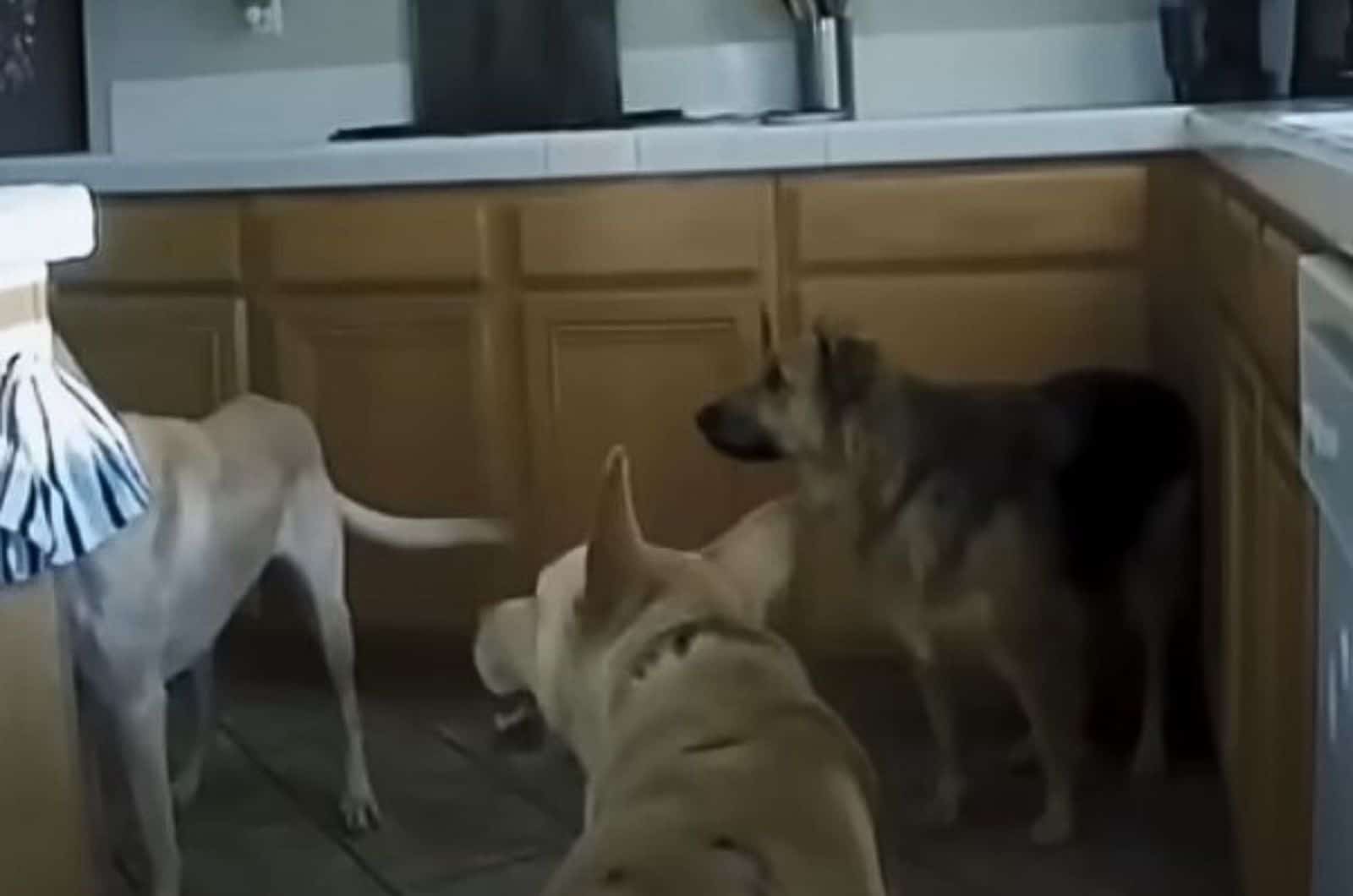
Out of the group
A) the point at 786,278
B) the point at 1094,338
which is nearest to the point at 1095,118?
the point at 1094,338

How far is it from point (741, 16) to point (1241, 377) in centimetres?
211

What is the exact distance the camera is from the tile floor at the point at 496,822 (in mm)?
2875

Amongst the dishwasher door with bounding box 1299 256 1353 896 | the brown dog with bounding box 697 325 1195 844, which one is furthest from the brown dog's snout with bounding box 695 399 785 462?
the dishwasher door with bounding box 1299 256 1353 896

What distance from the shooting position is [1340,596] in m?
1.29

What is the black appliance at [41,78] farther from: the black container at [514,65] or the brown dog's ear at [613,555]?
the brown dog's ear at [613,555]

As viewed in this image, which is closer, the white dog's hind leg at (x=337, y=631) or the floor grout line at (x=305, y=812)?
Result: the floor grout line at (x=305, y=812)

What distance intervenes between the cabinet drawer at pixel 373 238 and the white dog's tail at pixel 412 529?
481 mm

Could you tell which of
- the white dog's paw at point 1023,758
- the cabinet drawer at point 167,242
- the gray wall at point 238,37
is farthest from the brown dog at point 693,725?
the gray wall at point 238,37

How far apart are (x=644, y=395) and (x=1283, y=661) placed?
1.92 m

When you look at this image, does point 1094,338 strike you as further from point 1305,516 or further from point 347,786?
point 1305,516

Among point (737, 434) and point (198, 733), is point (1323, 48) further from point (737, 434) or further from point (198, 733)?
point (198, 733)

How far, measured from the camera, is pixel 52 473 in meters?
1.44

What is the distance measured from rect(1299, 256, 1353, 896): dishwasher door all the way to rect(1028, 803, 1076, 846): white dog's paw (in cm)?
146

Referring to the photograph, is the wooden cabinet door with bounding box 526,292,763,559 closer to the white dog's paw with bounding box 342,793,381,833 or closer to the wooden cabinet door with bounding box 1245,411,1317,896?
the white dog's paw with bounding box 342,793,381,833
